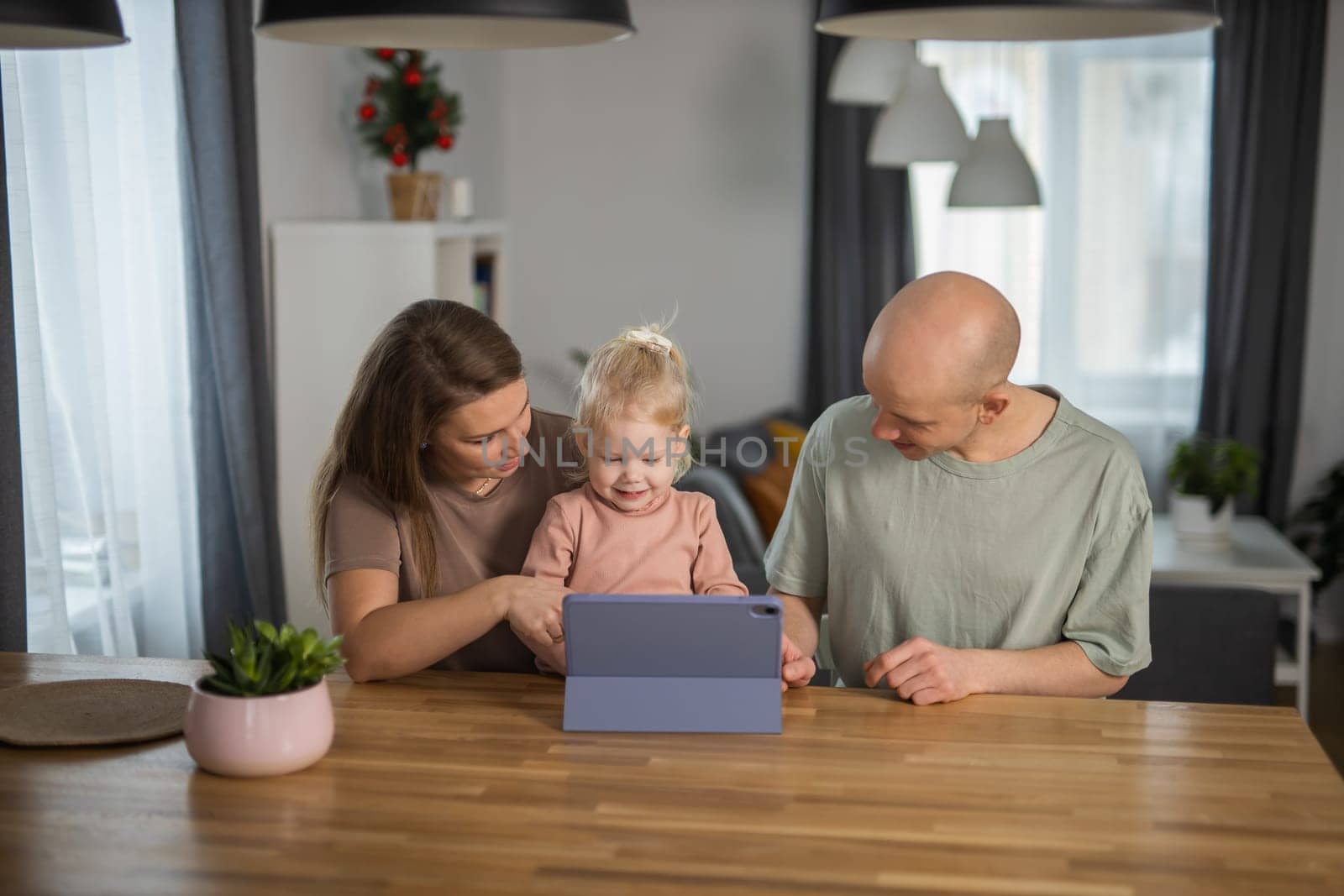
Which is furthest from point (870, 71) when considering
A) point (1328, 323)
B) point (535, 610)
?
point (535, 610)

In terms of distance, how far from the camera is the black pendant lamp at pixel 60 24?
1308 mm

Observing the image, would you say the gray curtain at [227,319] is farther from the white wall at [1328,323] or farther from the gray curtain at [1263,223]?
the white wall at [1328,323]

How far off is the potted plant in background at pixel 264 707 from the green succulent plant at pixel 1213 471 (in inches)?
130

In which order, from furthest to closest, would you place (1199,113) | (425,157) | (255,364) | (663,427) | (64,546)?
(1199,113) → (425,157) → (255,364) → (64,546) → (663,427)

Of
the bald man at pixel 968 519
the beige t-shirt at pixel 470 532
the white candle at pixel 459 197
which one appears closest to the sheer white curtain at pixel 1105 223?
the white candle at pixel 459 197

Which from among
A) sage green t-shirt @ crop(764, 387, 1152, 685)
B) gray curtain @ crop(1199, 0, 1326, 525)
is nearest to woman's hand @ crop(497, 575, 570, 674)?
sage green t-shirt @ crop(764, 387, 1152, 685)

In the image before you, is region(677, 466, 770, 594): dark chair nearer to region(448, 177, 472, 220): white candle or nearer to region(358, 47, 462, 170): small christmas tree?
region(448, 177, 472, 220): white candle

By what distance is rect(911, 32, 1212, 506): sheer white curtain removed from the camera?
16.1 feet

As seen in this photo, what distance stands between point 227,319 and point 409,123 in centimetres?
98

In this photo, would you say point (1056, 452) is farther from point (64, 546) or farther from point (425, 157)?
point (425, 157)

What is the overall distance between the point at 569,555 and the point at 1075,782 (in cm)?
66

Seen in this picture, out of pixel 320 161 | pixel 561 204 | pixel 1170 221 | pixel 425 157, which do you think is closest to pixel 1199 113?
pixel 1170 221

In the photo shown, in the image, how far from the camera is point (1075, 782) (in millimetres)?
1292

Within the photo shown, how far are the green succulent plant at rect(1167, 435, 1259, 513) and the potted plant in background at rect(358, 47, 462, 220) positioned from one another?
7.79ft
